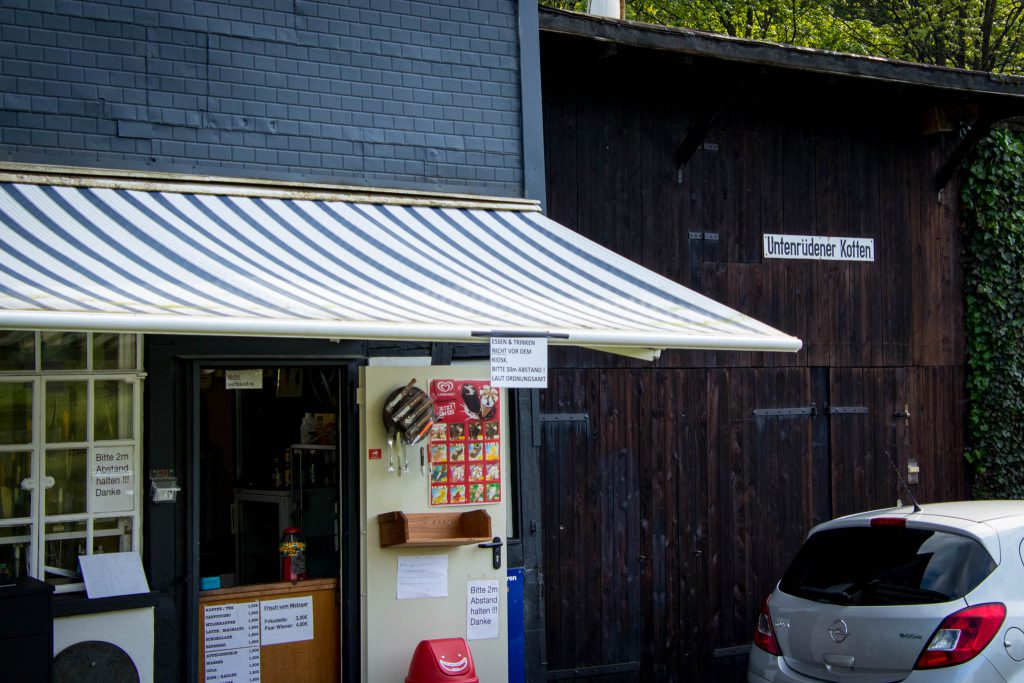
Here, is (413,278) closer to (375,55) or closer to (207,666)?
(375,55)

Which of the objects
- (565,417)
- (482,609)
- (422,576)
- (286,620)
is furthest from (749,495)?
(286,620)

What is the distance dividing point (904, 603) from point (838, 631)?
1.32 ft

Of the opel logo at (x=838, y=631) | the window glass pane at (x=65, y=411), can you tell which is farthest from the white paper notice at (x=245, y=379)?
the opel logo at (x=838, y=631)

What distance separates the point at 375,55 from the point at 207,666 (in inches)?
154

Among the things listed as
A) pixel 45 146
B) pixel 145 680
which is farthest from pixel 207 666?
pixel 45 146

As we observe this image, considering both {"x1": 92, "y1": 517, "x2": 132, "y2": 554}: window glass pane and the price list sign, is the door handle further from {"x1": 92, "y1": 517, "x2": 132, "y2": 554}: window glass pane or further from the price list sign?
{"x1": 92, "y1": 517, "x2": 132, "y2": 554}: window glass pane

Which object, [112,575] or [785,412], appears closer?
[112,575]

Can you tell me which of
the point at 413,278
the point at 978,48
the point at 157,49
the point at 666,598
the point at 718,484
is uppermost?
the point at 978,48

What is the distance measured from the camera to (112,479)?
20.4 feet

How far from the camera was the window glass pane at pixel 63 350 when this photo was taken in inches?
242

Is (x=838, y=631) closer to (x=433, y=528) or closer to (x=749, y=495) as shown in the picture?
(x=433, y=528)

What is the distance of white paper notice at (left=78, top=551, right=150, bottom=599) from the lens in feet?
19.8

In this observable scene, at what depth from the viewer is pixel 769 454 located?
9.24 metres

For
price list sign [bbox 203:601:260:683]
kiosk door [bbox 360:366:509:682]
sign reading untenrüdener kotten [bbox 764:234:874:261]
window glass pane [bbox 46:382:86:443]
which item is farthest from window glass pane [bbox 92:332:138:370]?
sign reading untenrüdener kotten [bbox 764:234:874:261]
